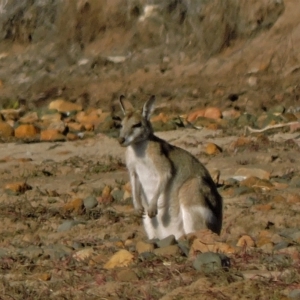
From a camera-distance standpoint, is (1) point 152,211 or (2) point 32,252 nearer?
(2) point 32,252

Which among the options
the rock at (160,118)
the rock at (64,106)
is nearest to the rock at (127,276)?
the rock at (160,118)

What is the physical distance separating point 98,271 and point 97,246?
121 centimetres

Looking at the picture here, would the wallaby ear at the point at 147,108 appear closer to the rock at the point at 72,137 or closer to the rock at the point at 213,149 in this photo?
the rock at the point at 213,149

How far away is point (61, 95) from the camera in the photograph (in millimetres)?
15992

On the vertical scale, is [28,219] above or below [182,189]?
below

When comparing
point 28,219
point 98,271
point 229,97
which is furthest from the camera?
point 229,97

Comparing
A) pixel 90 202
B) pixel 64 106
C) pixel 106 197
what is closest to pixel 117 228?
pixel 90 202

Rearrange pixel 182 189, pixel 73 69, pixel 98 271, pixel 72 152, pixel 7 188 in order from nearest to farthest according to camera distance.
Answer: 1. pixel 98 271
2. pixel 182 189
3. pixel 7 188
4. pixel 72 152
5. pixel 73 69

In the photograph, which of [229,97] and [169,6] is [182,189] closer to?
[229,97]

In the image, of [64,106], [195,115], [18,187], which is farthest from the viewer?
[64,106]

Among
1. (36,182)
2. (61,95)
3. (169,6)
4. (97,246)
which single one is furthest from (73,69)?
(97,246)

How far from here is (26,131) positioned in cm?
1352

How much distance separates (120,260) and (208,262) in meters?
0.75

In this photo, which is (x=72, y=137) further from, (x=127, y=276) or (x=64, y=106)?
(x=127, y=276)
